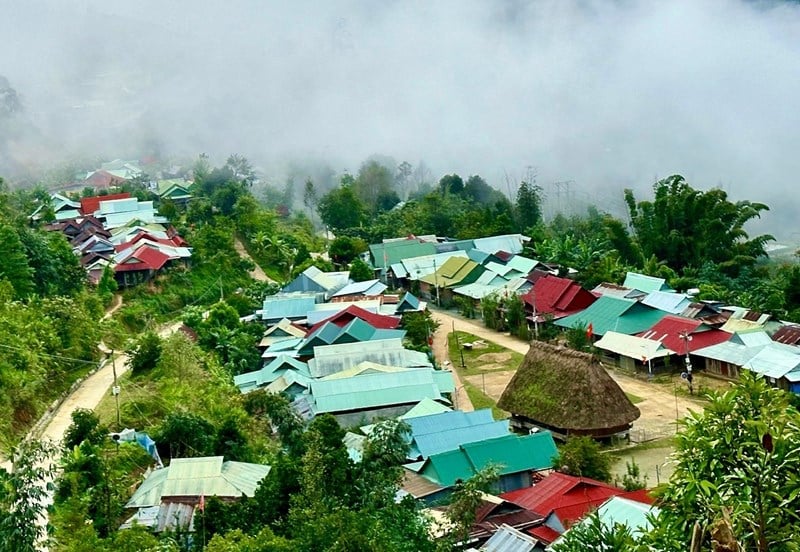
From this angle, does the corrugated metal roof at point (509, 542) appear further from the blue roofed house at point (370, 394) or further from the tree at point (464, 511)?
the blue roofed house at point (370, 394)

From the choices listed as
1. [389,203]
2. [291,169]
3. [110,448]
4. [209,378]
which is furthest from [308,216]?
[110,448]

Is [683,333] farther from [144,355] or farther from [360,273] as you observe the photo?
[144,355]

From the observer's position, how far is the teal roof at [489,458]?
18359 mm

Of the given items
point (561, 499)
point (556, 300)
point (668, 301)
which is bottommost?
point (556, 300)

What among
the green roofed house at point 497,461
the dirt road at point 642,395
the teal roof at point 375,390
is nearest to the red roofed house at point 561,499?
the green roofed house at point 497,461

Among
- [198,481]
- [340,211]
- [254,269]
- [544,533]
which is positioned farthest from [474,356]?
[340,211]

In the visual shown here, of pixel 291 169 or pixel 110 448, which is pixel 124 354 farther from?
pixel 291 169

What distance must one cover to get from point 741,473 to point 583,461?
1158 centimetres

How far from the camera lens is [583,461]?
1881 centimetres

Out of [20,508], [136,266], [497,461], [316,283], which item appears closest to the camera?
[20,508]

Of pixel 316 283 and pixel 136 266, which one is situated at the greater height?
pixel 136 266

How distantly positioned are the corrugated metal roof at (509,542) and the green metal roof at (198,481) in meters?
A: 3.92

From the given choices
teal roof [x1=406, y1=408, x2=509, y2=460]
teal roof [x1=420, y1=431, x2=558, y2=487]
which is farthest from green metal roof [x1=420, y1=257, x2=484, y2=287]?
teal roof [x1=420, y1=431, x2=558, y2=487]

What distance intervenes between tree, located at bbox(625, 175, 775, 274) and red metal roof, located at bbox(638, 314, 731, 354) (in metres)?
9.50
